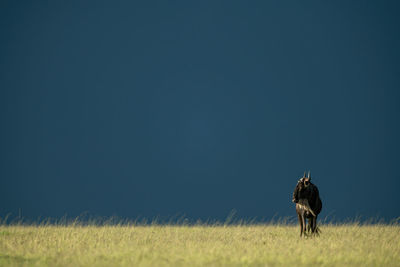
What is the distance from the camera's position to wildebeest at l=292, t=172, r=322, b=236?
586 inches

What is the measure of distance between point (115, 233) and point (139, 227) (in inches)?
121

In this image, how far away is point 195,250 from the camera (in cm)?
1183

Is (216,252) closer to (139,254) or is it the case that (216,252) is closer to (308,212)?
(139,254)

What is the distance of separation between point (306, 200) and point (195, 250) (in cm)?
487

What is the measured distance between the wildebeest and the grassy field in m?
0.81

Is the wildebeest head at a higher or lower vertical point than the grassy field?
higher

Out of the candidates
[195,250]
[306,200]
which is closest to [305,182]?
[306,200]

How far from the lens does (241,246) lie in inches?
514

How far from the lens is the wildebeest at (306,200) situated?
14.9m

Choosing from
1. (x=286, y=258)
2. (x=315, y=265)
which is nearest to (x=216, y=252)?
(x=286, y=258)

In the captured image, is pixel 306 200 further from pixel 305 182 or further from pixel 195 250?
pixel 195 250

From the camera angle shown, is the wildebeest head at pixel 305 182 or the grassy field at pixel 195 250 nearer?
the grassy field at pixel 195 250

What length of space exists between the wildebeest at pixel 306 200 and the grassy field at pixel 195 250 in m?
0.81

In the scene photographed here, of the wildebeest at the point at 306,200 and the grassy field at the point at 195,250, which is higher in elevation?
the wildebeest at the point at 306,200
